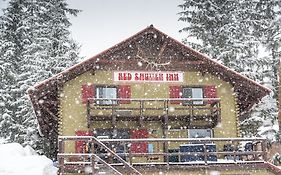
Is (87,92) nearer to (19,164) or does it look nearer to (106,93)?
(106,93)

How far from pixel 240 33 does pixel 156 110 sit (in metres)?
13.3

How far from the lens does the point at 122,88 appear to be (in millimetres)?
23359

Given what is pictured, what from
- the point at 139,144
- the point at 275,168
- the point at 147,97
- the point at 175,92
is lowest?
the point at 275,168

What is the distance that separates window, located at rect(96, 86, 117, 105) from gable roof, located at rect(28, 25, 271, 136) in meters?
1.07

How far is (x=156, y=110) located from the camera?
76.6 feet

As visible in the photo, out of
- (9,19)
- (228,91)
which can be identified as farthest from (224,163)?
(9,19)

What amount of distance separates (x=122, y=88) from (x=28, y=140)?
12197 mm

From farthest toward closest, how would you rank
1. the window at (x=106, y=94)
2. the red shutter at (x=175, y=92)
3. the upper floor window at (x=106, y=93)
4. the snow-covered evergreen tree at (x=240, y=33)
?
1. the snow-covered evergreen tree at (x=240, y=33)
2. the red shutter at (x=175, y=92)
3. the window at (x=106, y=94)
4. the upper floor window at (x=106, y=93)

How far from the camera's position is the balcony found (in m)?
21.9

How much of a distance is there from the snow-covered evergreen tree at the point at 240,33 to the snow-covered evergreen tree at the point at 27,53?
32.4ft

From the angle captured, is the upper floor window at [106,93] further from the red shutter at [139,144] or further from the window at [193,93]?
the window at [193,93]

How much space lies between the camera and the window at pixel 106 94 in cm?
2303

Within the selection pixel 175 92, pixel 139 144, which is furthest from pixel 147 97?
pixel 139 144

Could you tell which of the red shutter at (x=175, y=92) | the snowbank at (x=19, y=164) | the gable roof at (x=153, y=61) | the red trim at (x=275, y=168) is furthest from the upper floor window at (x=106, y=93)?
the red trim at (x=275, y=168)
